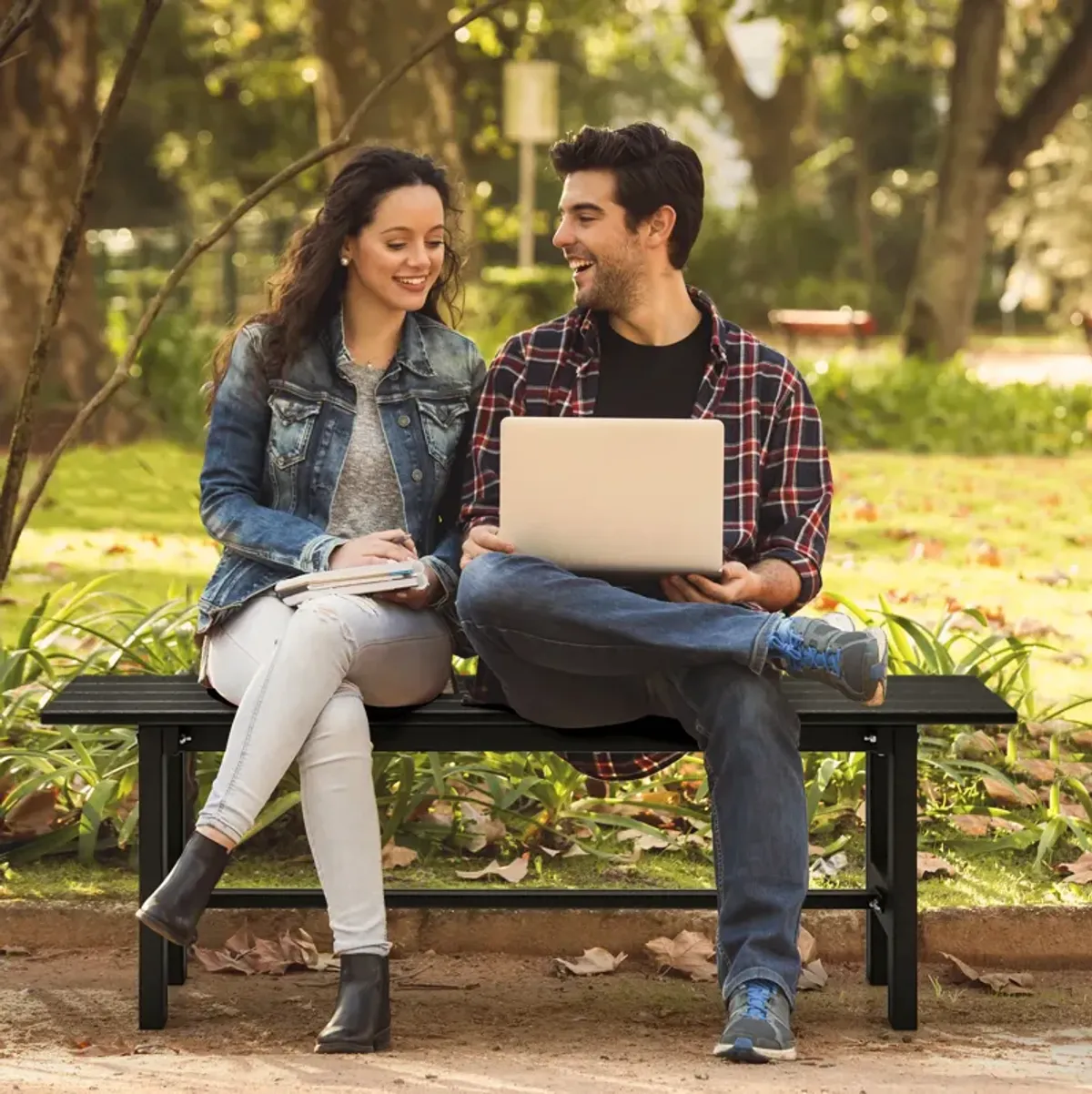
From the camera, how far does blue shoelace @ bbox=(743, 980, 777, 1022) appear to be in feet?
12.4

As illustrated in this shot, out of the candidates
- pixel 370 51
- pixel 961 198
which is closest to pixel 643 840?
pixel 370 51

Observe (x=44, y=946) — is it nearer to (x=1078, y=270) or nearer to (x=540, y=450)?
(x=540, y=450)

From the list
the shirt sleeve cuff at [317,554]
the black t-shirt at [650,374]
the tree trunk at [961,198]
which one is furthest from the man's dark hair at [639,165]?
the tree trunk at [961,198]

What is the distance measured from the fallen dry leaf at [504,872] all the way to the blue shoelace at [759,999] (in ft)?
3.45

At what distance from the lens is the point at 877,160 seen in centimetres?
3828

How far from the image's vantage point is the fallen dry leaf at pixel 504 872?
4770mm

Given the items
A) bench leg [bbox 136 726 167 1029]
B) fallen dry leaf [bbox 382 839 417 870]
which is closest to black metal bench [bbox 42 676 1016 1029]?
bench leg [bbox 136 726 167 1029]

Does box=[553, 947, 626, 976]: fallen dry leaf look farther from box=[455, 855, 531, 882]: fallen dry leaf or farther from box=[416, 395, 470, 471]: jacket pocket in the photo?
box=[416, 395, 470, 471]: jacket pocket

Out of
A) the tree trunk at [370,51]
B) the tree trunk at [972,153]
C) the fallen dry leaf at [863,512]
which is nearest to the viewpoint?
the fallen dry leaf at [863,512]

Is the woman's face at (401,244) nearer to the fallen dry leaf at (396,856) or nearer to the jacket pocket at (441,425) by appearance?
the jacket pocket at (441,425)

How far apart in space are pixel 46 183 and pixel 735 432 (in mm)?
9373

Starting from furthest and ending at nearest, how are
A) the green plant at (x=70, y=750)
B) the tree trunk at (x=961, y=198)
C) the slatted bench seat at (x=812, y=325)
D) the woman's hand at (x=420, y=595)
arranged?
1. the slatted bench seat at (x=812, y=325)
2. the tree trunk at (x=961, y=198)
3. the green plant at (x=70, y=750)
4. the woman's hand at (x=420, y=595)

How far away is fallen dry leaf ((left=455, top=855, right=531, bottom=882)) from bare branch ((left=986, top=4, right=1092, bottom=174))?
1336 centimetres

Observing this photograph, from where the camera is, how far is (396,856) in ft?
16.0
